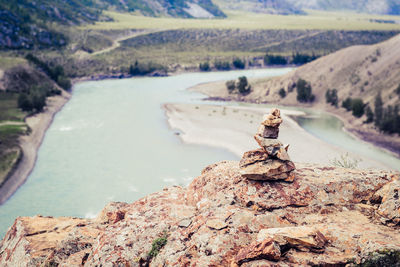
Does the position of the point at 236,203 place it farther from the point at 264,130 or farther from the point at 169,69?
the point at 169,69

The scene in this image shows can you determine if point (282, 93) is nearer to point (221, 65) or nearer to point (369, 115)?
point (369, 115)

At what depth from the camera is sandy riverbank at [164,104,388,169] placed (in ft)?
151

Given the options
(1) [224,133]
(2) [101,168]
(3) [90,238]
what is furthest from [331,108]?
(3) [90,238]

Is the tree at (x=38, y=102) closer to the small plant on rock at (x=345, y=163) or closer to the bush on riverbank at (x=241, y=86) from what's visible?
the bush on riverbank at (x=241, y=86)

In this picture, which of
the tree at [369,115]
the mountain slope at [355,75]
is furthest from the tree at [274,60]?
the tree at [369,115]

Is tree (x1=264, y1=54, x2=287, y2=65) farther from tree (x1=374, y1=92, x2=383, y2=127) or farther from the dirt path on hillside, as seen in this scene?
tree (x1=374, y1=92, x2=383, y2=127)

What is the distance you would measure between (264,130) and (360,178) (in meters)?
4.99

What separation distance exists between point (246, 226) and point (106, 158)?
1476 inches

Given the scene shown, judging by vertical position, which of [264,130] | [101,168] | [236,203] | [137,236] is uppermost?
[264,130]

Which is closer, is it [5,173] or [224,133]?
[5,173]

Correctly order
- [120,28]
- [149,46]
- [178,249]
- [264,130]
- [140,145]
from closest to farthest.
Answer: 1. [178,249]
2. [264,130]
3. [140,145]
4. [149,46]
5. [120,28]

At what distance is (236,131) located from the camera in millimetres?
56188

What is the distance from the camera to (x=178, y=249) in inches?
525

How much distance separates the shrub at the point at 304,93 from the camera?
79.1m
